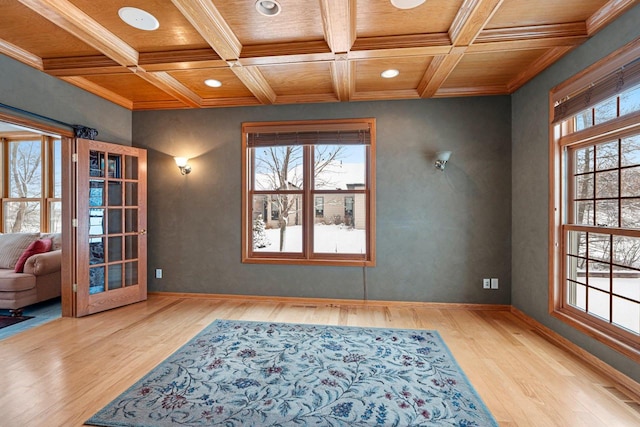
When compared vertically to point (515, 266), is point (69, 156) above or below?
above

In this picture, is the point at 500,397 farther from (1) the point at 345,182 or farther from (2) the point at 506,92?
(2) the point at 506,92

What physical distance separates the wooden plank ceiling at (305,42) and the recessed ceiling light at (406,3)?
52 mm

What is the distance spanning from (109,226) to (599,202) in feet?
16.7

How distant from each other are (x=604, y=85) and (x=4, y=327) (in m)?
5.95

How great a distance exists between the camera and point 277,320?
3.45 metres

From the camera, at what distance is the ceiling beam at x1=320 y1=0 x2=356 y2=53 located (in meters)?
2.14

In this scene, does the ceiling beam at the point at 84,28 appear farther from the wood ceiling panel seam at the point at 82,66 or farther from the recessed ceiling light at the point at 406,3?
the recessed ceiling light at the point at 406,3

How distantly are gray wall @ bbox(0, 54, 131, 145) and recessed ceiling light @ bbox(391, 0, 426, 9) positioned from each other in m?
3.44

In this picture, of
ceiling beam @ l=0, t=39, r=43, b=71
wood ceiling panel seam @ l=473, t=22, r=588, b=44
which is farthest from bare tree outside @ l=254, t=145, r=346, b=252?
ceiling beam @ l=0, t=39, r=43, b=71

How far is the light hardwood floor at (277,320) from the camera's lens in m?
1.92

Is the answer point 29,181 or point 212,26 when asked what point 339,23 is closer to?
point 212,26

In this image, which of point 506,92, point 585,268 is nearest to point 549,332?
point 585,268

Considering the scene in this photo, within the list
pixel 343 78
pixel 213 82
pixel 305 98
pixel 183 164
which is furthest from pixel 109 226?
pixel 343 78

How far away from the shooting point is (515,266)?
3.69 meters
